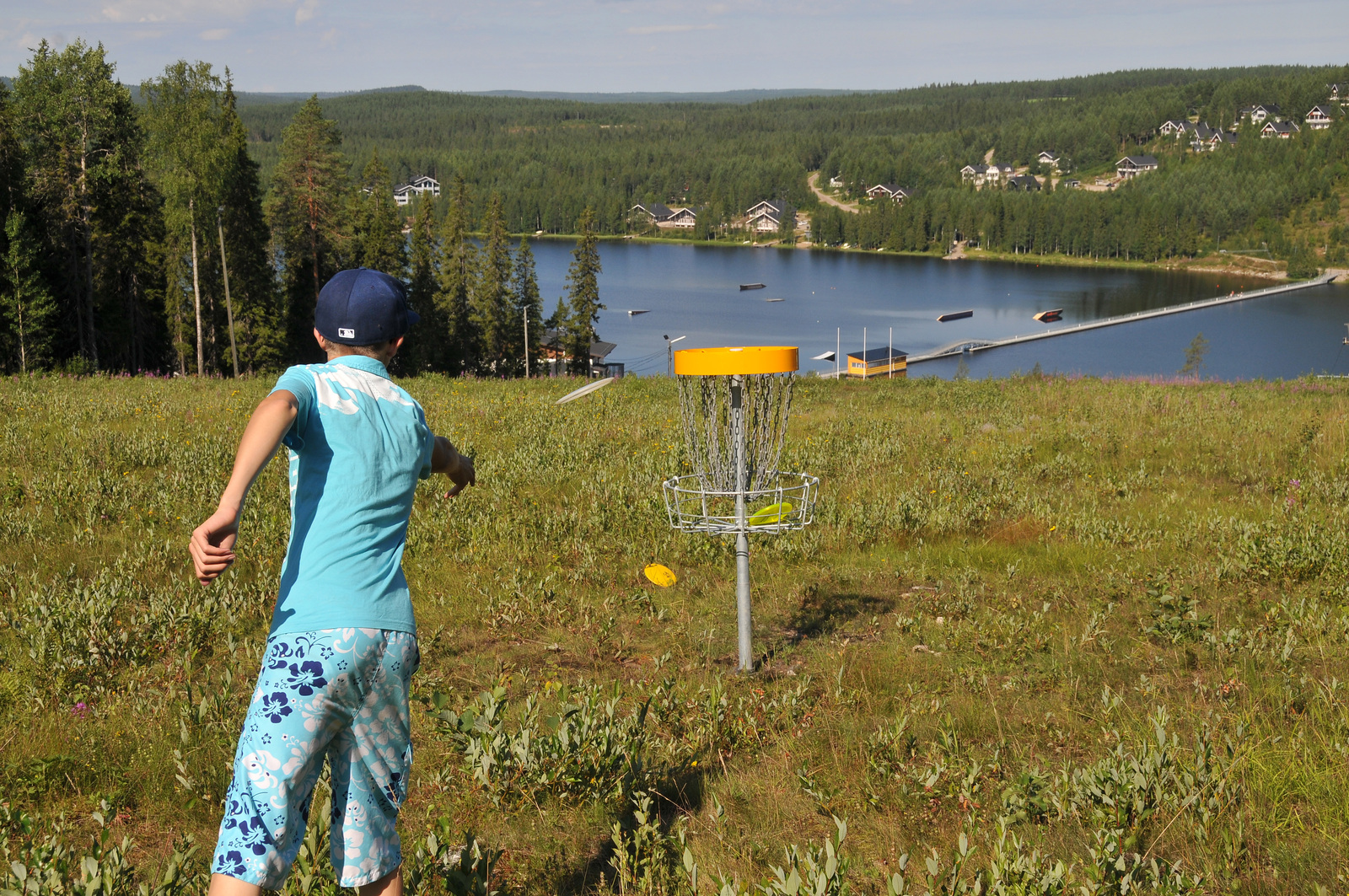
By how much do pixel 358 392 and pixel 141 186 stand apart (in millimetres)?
45382

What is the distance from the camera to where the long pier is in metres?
75.8

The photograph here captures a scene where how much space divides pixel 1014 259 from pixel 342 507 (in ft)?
568

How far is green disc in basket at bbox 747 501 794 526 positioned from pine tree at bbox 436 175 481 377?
51.0 metres

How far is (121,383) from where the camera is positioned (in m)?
17.0

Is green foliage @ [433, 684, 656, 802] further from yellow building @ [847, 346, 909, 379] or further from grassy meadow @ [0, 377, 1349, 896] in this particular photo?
yellow building @ [847, 346, 909, 379]

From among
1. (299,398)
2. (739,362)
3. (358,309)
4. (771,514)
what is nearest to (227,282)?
(771,514)

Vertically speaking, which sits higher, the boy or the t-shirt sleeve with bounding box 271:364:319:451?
the t-shirt sleeve with bounding box 271:364:319:451

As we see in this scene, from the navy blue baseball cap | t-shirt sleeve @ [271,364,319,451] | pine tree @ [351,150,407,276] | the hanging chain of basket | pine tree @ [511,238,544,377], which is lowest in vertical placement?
pine tree @ [511,238,544,377]

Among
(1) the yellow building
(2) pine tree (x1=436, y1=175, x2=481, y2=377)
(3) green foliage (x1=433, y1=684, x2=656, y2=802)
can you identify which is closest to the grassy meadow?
(3) green foliage (x1=433, y1=684, x2=656, y2=802)

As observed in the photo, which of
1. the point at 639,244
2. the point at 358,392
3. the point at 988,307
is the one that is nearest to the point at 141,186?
the point at 358,392

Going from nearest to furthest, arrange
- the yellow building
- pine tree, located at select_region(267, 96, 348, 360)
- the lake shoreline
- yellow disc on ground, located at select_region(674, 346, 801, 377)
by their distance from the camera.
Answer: yellow disc on ground, located at select_region(674, 346, 801, 377)
pine tree, located at select_region(267, 96, 348, 360)
the yellow building
the lake shoreline

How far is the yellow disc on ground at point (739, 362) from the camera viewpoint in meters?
4.54

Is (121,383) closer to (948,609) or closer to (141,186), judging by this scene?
(948,609)

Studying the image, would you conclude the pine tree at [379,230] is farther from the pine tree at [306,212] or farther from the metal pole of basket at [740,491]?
the metal pole of basket at [740,491]
